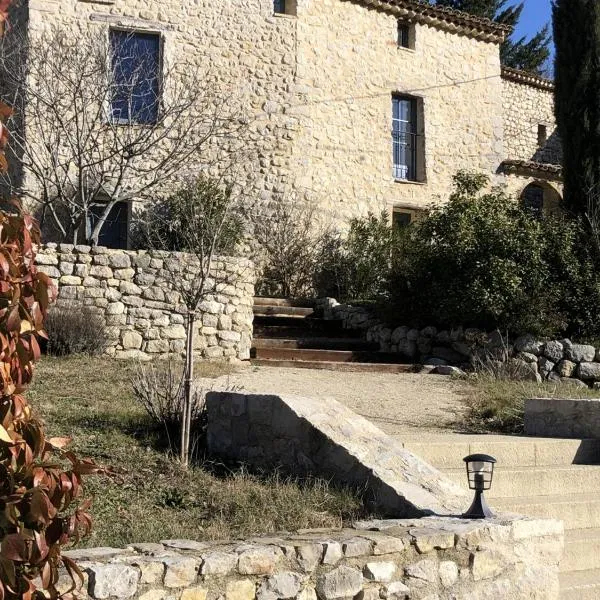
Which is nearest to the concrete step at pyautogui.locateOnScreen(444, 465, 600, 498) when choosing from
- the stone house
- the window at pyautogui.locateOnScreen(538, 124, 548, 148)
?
the stone house

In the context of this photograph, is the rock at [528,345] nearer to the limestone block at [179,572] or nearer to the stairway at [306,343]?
the stairway at [306,343]

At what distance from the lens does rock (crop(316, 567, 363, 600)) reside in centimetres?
399

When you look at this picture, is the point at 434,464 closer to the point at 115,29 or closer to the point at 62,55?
the point at 62,55

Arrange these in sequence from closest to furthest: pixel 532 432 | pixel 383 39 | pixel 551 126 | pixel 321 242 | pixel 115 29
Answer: pixel 532 432
pixel 115 29
pixel 321 242
pixel 383 39
pixel 551 126

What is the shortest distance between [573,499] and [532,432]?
5.76 feet

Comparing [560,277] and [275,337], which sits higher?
[560,277]

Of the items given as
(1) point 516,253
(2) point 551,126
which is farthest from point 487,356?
(2) point 551,126

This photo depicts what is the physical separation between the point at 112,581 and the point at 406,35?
17768 millimetres

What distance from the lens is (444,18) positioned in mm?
19297

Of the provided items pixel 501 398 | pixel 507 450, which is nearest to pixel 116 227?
pixel 501 398

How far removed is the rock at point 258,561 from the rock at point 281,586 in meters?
0.05

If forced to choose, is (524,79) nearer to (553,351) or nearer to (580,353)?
(580,353)

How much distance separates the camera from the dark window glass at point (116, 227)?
51.9 feet

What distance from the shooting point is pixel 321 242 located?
1720cm
